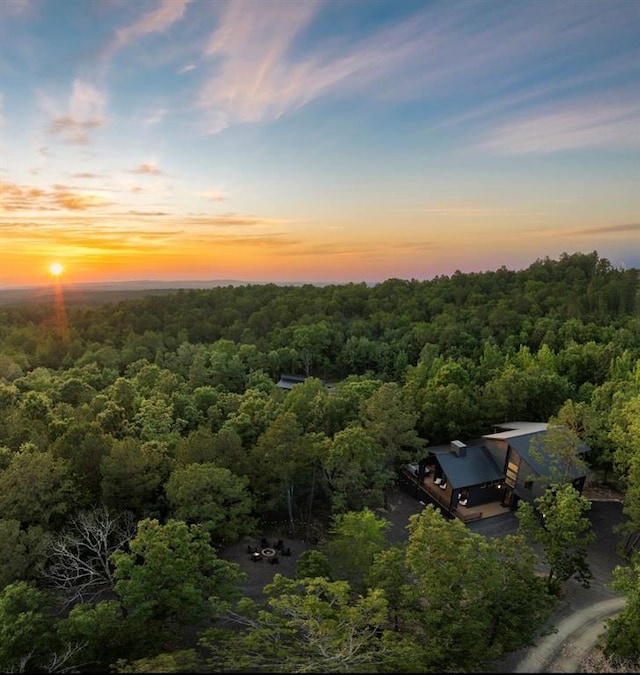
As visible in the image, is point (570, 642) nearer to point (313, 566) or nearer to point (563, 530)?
point (563, 530)

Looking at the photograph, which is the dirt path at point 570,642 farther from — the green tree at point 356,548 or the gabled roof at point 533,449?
the gabled roof at point 533,449

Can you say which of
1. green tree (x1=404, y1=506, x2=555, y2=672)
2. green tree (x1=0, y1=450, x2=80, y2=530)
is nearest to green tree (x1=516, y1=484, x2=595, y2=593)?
green tree (x1=404, y1=506, x2=555, y2=672)

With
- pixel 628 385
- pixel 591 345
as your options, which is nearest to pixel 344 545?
pixel 628 385

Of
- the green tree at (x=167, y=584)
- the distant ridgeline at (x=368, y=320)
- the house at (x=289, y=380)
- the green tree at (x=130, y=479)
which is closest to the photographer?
the green tree at (x=167, y=584)

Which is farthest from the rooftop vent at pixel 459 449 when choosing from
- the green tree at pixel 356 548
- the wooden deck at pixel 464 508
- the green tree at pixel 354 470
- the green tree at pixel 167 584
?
the green tree at pixel 167 584

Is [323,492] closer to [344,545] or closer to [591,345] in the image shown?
[344,545]

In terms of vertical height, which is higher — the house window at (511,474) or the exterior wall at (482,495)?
the house window at (511,474)
